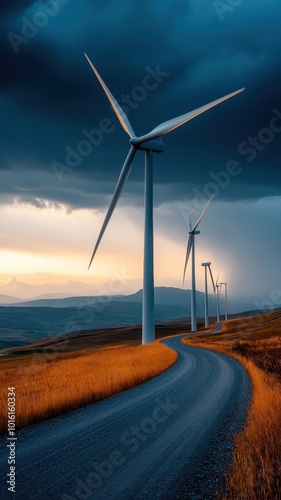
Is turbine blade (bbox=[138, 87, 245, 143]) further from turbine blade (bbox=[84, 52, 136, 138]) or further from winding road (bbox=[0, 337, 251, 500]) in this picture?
winding road (bbox=[0, 337, 251, 500])

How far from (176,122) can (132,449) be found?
34142 millimetres

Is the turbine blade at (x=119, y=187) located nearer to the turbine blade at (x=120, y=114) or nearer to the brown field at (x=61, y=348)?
the turbine blade at (x=120, y=114)

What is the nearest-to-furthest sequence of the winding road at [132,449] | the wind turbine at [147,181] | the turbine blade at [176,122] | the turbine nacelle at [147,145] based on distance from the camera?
the winding road at [132,449], the turbine blade at [176,122], the wind turbine at [147,181], the turbine nacelle at [147,145]

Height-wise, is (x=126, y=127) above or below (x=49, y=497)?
above

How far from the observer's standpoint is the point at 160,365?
27.2m

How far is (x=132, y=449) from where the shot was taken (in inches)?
391

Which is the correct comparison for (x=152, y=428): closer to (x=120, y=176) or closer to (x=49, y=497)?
(x=49, y=497)

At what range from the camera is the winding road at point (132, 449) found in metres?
7.64

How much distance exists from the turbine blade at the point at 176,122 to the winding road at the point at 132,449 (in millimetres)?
27172

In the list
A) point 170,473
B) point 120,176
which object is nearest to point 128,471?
point 170,473

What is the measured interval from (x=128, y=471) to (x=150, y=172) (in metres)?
38.6

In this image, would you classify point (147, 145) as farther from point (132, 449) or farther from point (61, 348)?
point (61, 348)

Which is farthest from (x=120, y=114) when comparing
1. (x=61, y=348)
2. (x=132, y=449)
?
(x=61, y=348)

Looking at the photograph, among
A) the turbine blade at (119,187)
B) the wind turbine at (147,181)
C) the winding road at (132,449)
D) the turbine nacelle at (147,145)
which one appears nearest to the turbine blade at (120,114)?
the wind turbine at (147,181)
